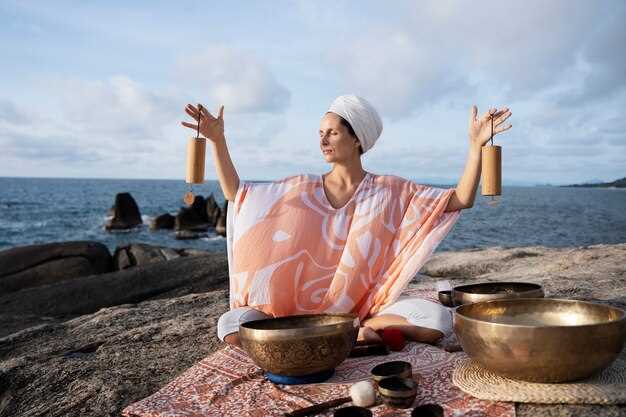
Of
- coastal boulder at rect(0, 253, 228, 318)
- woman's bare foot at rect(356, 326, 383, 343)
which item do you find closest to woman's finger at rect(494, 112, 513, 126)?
woman's bare foot at rect(356, 326, 383, 343)

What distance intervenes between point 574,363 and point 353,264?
1.81 meters

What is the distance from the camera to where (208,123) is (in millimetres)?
4160

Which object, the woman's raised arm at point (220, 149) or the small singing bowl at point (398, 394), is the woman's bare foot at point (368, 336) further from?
the woman's raised arm at point (220, 149)

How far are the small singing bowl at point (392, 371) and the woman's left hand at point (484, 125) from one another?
5.89ft

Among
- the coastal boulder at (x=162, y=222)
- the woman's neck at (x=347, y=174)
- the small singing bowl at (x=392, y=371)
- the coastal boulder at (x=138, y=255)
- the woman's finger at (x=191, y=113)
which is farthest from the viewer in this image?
the coastal boulder at (x=162, y=222)

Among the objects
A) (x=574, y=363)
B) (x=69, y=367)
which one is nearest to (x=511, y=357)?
(x=574, y=363)

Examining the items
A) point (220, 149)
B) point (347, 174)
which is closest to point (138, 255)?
point (220, 149)

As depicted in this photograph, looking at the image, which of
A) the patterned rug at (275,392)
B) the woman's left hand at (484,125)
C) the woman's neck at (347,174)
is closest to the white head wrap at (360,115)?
the woman's neck at (347,174)

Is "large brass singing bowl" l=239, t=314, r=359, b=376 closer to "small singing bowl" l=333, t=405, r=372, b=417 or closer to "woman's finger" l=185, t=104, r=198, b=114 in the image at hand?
"small singing bowl" l=333, t=405, r=372, b=417

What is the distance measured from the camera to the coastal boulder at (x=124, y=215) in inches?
1383

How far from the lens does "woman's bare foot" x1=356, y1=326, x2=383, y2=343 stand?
364 cm

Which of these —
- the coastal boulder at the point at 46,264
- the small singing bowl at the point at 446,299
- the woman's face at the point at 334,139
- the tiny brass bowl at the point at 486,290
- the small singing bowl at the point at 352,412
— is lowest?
the coastal boulder at the point at 46,264

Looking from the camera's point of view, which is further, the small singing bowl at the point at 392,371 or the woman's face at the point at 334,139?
the woman's face at the point at 334,139

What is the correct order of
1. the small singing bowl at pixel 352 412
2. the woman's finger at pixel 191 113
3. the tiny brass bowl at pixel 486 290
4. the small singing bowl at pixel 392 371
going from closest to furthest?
the small singing bowl at pixel 352 412 < the small singing bowl at pixel 392 371 < the tiny brass bowl at pixel 486 290 < the woman's finger at pixel 191 113
